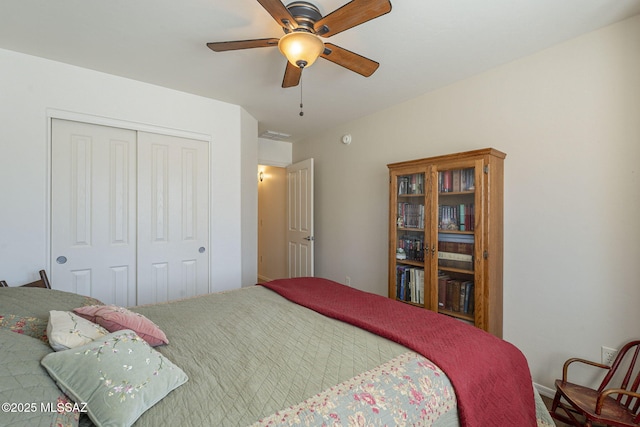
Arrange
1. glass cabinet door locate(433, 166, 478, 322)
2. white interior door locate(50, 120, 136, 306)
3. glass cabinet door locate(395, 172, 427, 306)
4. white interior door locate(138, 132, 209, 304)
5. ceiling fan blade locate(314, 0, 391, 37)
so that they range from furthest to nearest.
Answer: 1. white interior door locate(138, 132, 209, 304)
2. glass cabinet door locate(395, 172, 427, 306)
3. white interior door locate(50, 120, 136, 306)
4. glass cabinet door locate(433, 166, 478, 322)
5. ceiling fan blade locate(314, 0, 391, 37)

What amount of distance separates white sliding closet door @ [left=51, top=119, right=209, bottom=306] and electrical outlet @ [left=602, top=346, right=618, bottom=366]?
3.17 m

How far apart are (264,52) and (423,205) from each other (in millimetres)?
1722

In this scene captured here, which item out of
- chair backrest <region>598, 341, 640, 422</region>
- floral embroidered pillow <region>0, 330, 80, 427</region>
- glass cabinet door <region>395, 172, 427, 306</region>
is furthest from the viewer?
glass cabinet door <region>395, 172, 427, 306</region>

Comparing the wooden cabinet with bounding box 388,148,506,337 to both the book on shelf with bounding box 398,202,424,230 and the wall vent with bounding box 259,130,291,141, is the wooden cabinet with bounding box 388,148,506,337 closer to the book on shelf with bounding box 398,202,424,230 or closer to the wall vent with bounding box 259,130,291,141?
the book on shelf with bounding box 398,202,424,230

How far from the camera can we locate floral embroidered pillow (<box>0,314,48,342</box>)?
106 centimetres

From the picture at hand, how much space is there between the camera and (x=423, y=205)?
8.38 feet

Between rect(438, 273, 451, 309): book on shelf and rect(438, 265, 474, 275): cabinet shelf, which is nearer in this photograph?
rect(438, 265, 474, 275): cabinet shelf

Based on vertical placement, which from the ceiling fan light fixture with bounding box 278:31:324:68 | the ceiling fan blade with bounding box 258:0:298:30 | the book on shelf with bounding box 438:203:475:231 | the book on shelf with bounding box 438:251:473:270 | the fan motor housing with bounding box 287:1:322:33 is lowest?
the book on shelf with bounding box 438:251:473:270

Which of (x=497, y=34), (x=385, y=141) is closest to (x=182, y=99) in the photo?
(x=385, y=141)

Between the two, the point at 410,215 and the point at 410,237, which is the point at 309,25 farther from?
the point at 410,237

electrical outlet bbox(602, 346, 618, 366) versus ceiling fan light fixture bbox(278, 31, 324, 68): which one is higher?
ceiling fan light fixture bbox(278, 31, 324, 68)

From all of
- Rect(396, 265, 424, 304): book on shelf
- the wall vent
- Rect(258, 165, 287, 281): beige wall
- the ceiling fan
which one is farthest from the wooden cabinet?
Rect(258, 165, 287, 281): beige wall

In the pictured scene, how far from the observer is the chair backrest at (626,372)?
1696 mm

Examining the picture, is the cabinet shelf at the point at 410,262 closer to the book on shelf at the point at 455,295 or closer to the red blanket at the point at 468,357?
the book on shelf at the point at 455,295
